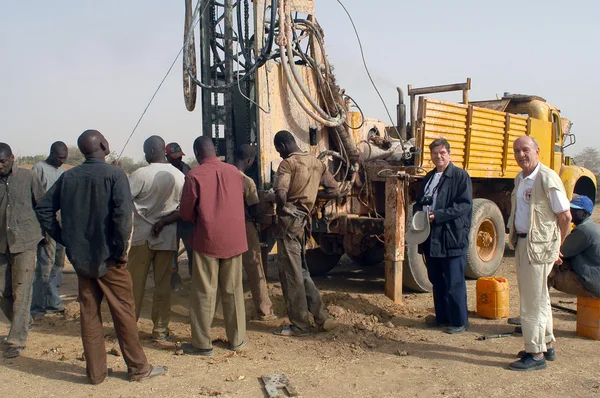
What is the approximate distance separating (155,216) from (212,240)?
704 millimetres

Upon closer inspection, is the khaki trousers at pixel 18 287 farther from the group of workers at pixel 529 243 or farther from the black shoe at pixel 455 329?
the black shoe at pixel 455 329

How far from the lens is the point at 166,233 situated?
4.80m

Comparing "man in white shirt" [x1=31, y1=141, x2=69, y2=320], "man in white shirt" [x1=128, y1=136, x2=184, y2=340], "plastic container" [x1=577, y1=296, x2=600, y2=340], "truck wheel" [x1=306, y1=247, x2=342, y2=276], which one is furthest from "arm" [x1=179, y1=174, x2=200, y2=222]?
"truck wheel" [x1=306, y1=247, x2=342, y2=276]

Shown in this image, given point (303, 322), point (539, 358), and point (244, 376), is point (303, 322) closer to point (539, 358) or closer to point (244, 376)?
point (244, 376)

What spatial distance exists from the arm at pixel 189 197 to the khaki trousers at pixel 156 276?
62 centimetres

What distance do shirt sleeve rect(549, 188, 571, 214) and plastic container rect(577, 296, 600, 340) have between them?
50.8 inches

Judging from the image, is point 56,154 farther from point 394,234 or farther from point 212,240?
point 394,234

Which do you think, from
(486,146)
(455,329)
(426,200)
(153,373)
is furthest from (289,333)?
(486,146)

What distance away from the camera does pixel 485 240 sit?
7.55 meters

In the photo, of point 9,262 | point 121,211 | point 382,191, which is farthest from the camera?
point 382,191

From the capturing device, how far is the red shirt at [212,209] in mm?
4402

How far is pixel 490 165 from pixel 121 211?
18.2ft

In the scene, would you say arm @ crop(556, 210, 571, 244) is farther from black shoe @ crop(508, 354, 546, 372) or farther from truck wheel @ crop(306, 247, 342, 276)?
truck wheel @ crop(306, 247, 342, 276)

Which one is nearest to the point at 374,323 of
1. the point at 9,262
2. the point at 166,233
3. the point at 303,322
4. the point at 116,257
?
the point at 303,322
